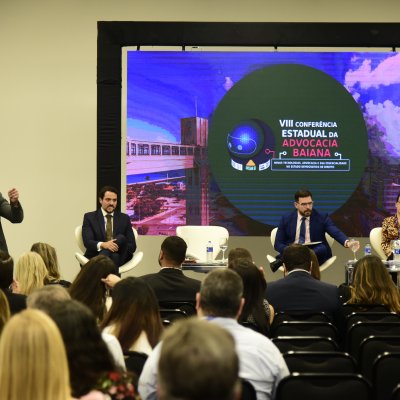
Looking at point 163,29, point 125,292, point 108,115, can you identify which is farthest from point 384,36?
point 125,292

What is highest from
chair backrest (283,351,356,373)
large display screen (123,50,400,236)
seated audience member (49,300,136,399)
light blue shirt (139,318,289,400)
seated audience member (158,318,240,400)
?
large display screen (123,50,400,236)

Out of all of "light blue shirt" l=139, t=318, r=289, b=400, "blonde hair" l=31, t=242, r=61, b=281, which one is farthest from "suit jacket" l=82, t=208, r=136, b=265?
"light blue shirt" l=139, t=318, r=289, b=400

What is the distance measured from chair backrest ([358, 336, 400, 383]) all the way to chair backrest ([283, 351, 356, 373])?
51 cm

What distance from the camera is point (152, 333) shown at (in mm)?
3502

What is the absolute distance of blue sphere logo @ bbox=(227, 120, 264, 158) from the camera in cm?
943

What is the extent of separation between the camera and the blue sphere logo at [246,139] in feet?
30.9

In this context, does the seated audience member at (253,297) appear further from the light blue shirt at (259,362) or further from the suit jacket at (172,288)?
the light blue shirt at (259,362)

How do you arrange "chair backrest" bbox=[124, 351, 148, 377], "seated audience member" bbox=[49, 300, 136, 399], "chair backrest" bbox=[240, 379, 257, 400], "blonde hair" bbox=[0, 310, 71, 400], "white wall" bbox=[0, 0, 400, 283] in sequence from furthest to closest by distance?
"white wall" bbox=[0, 0, 400, 283]
"chair backrest" bbox=[124, 351, 148, 377]
"chair backrest" bbox=[240, 379, 257, 400]
"seated audience member" bbox=[49, 300, 136, 399]
"blonde hair" bbox=[0, 310, 71, 400]

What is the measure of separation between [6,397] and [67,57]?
28.4 feet

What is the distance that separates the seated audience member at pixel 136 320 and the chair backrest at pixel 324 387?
0.71m

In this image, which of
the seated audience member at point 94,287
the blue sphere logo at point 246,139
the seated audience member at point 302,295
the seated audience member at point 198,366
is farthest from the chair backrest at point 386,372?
the blue sphere logo at point 246,139

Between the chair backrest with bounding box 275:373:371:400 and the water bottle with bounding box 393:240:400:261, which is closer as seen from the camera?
the chair backrest with bounding box 275:373:371:400

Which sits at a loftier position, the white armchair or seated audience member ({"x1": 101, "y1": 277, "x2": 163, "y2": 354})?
seated audience member ({"x1": 101, "y1": 277, "x2": 163, "y2": 354})

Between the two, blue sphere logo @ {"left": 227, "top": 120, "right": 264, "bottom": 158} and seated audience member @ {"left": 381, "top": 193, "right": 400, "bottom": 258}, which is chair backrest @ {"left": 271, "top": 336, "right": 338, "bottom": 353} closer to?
seated audience member @ {"left": 381, "top": 193, "right": 400, "bottom": 258}
